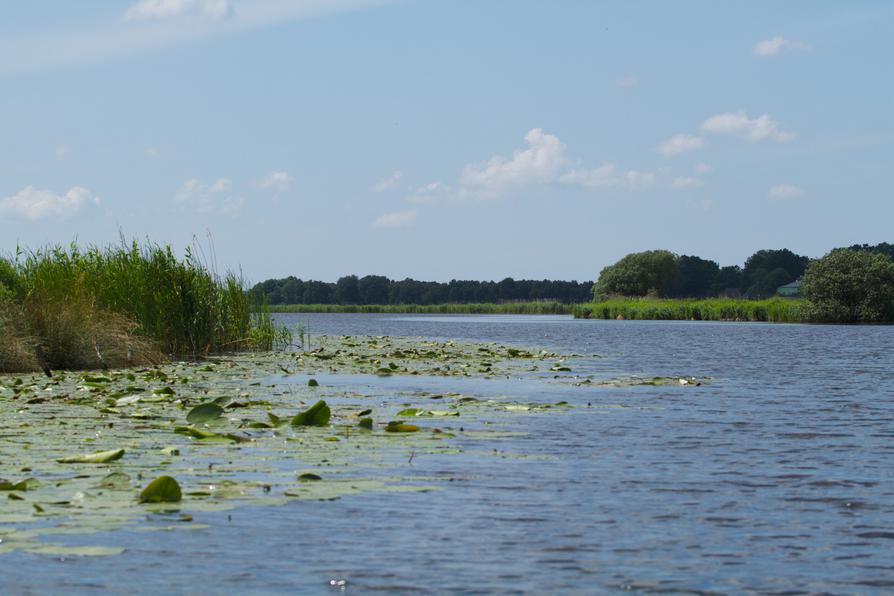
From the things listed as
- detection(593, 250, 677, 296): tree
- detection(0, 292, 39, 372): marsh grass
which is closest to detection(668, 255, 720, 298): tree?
detection(593, 250, 677, 296): tree

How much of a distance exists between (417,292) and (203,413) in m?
144

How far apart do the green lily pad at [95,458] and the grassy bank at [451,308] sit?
10347 cm

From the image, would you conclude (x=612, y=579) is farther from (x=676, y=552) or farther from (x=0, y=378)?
(x=0, y=378)

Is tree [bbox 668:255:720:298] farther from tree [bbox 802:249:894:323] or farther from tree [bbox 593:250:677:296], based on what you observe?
tree [bbox 802:249:894:323]

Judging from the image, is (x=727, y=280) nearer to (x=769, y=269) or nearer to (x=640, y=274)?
(x=769, y=269)

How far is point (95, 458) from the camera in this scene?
8609mm

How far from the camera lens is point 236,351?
26.9 meters

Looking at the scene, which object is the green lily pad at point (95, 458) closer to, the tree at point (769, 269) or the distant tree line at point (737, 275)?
the distant tree line at point (737, 275)

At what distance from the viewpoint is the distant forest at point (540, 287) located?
148000 mm

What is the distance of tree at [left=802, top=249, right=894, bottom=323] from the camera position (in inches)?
2628

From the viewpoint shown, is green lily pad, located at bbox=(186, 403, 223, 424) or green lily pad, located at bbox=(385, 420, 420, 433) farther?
green lily pad, located at bbox=(186, 403, 223, 424)

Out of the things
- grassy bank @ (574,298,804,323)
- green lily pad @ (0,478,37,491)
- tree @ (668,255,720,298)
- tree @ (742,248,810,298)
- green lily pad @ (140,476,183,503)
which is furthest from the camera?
tree @ (742,248,810,298)

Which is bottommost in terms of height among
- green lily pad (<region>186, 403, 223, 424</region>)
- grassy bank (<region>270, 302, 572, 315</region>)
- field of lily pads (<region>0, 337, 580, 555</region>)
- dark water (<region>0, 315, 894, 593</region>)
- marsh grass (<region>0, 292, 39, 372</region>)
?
A: dark water (<region>0, 315, 894, 593</region>)

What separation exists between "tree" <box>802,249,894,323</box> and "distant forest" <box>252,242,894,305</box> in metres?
75.2
